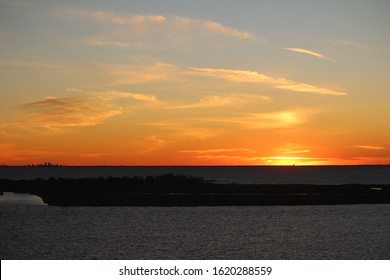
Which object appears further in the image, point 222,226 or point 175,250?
point 222,226

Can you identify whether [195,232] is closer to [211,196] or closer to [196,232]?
[196,232]

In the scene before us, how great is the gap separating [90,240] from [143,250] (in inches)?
361

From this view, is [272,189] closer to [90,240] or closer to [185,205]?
[185,205]

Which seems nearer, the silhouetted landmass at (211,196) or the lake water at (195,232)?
the lake water at (195,232)

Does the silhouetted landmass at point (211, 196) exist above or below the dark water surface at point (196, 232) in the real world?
above

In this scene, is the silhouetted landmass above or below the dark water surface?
above

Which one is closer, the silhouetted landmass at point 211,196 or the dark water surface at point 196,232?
the dark water surface at point 196,232

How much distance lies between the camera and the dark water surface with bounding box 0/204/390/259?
5722cm

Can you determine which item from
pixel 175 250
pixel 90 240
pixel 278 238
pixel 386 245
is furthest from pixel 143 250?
pixel 386 245

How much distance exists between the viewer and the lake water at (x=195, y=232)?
57.2m

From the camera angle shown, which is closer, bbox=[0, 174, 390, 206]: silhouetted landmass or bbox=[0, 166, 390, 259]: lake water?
bbox=[0, 166, 390, 259]: lake water

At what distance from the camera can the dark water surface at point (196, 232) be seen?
5722cm

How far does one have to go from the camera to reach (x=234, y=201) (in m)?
104

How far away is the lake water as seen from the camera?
2254 inches
